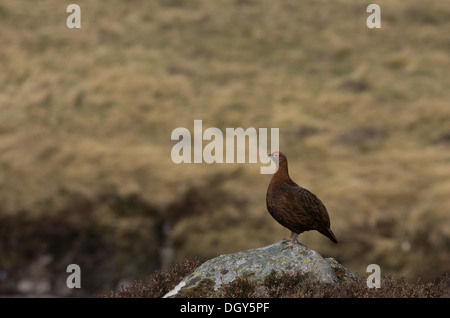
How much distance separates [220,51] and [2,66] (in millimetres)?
10871

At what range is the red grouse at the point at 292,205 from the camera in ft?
19.8

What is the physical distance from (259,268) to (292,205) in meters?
0.85

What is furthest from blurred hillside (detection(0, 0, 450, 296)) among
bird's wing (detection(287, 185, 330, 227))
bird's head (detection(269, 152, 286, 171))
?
bird's head (detection(269, 152, 286, 171))

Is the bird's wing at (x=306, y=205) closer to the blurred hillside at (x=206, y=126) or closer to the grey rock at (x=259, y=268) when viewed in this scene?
the grey rock at (x=259, y=268)

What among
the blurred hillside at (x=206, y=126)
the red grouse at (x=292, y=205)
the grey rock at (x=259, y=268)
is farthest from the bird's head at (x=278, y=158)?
the blurred hillside at (x=206, y=126)

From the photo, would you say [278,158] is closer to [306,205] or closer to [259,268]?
[306,205]

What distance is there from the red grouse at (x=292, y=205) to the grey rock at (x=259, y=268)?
0.33m

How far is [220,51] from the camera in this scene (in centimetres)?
2856

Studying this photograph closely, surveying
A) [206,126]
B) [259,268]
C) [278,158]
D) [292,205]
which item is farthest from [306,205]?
[206,126]

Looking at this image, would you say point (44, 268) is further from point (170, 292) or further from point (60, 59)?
point (60, 59)

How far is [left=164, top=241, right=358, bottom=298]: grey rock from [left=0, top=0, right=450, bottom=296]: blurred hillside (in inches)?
273

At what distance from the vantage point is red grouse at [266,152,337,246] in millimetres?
6023

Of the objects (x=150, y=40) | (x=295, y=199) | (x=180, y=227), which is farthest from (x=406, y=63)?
A: (x=295, y=199)

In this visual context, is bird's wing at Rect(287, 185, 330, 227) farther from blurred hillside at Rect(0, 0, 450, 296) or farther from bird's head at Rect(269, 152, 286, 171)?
blurred hillside at Rect(0, 0, 450, 296)
